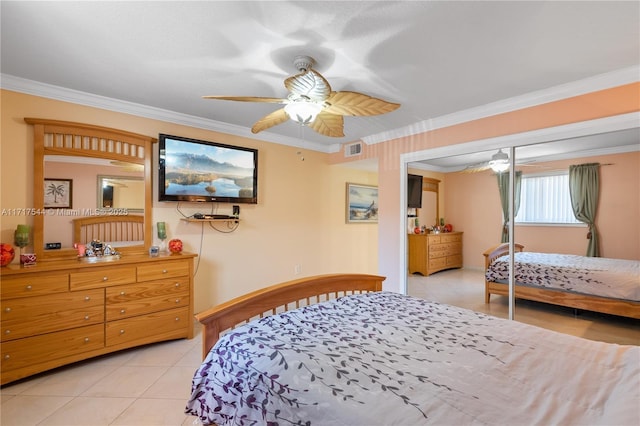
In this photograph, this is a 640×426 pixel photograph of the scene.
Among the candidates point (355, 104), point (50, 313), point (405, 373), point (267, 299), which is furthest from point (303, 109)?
point (50, 313)

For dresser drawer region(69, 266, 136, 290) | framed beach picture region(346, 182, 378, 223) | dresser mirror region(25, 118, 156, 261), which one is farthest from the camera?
framed beach picture region(346, 182, 378, 223)

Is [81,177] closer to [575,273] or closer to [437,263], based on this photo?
[437,263]

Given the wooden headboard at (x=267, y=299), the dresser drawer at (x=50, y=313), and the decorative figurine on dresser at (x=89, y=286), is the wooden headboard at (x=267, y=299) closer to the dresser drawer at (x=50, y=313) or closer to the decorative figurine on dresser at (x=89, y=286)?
the decorative figurine on dresser at (x=89, y=286)

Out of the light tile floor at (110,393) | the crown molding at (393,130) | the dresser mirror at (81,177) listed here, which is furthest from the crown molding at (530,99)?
the light tile floor at (110,393)

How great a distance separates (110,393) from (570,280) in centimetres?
392

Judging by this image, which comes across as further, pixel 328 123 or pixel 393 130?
pixel 393 130

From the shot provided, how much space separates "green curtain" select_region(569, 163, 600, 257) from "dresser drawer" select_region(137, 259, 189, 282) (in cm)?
372

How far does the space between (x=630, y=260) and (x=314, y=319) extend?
2.70 meters

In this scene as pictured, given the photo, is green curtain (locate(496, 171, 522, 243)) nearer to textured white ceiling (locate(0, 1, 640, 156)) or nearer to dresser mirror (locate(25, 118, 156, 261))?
textured white ceiling (locate(0, 1, 640, 156))

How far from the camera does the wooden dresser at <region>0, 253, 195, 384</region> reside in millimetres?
2148

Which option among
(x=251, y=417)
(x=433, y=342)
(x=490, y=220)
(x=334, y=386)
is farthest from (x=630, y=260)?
(x=251, y=417)

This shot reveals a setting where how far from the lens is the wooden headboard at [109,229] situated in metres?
2.72

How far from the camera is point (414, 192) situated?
3.71m

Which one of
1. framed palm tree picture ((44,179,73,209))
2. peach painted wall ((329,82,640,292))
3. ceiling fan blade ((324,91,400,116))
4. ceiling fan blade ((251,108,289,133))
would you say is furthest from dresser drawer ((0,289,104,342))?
peach painted wall ((329,82,640,292))
